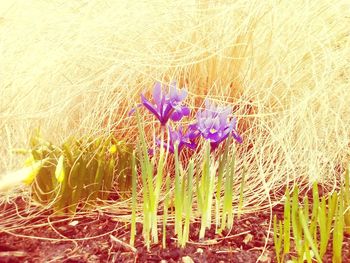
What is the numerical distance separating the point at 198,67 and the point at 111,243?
865mm

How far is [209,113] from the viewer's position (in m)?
1.30

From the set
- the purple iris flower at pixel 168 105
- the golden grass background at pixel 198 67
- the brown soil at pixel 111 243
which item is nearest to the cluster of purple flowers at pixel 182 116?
the purple iris flower at pixel 168 105

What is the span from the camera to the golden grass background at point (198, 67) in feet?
5.84

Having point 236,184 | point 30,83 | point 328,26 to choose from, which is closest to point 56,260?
point 236,184

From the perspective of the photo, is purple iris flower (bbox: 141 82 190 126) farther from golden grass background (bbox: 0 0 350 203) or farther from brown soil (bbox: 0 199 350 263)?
golden grass background (bbox: 0 0 350 203)

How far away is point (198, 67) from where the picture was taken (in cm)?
190

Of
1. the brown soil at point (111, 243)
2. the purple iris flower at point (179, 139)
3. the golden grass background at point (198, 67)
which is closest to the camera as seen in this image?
the brown soil at point (111, 243)

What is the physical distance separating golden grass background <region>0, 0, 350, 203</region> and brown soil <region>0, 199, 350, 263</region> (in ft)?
1.33

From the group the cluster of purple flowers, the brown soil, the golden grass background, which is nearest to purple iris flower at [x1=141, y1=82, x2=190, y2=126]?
the cluster of purple flowers

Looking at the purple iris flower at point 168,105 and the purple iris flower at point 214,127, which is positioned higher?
the purple iris flower at point 168,105

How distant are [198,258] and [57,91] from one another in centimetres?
90

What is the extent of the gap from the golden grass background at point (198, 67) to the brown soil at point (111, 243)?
0.40m

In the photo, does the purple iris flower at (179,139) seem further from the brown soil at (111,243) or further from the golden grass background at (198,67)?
the golden grass background at (198,67)

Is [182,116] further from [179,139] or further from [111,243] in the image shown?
[111,243]
